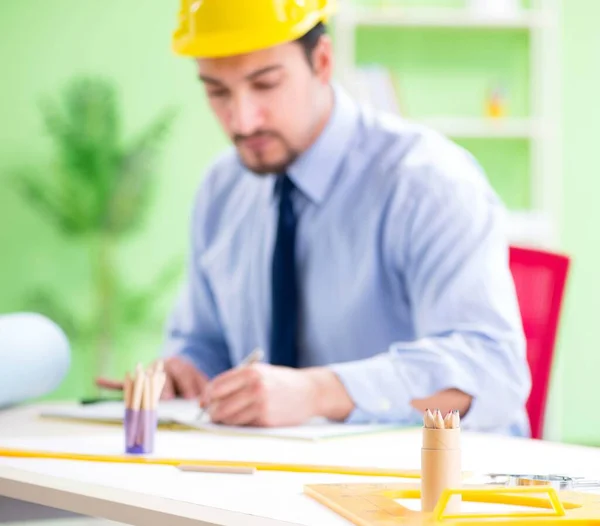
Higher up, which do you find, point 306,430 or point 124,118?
point 124,118

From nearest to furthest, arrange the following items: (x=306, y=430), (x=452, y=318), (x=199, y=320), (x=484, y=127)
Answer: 1. (x=306, y=430)
2. (x=452, y=318)
3. (x=199, y=320)
4. (x=484, y=127)

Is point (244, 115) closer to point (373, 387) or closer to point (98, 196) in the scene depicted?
point (373, 387)

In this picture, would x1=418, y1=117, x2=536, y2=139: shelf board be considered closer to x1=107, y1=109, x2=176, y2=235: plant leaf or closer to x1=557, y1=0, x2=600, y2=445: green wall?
x1=557, y1=0, x2=600, y2=445: green wall

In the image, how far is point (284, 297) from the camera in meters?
2.03

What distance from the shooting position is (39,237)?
4863mm

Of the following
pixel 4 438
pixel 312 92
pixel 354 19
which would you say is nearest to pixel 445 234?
pixel 312 92

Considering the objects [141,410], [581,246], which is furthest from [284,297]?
[581,246]

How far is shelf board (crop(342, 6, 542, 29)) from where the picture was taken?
469 centimetres

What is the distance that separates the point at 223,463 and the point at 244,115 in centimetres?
86

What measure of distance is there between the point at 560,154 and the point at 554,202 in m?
0.36

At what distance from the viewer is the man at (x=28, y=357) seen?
5.68 feet

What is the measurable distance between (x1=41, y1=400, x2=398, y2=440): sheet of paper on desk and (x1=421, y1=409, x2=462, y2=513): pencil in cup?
1.74 feet

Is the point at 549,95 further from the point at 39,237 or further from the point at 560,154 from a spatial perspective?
the point at 39,237

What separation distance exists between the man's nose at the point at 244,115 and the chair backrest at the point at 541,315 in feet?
1.89
